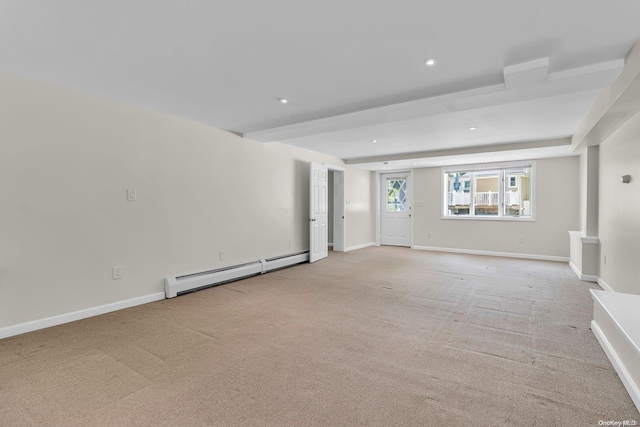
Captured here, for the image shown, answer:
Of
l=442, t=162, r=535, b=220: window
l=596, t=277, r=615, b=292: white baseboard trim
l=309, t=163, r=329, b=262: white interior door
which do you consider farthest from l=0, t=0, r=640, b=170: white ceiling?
l=442, t=162, r=535, b=220: window

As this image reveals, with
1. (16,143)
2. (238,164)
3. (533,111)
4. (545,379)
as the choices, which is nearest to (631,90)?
(533,111)

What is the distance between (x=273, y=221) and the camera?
5.59 metres

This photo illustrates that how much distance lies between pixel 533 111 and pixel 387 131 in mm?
1877

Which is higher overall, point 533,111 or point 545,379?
point 533,111

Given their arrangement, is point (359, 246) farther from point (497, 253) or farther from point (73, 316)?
point (73, 316)

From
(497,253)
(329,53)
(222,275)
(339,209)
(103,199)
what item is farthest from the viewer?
(339,209)

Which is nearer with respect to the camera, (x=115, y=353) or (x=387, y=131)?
(x=115, y=353)

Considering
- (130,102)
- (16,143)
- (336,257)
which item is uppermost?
(130,102)

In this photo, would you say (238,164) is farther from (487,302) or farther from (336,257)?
(487,302)

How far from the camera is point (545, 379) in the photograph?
80.2 inches

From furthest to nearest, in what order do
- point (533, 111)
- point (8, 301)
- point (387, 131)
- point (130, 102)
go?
point (387, 131)
point (533, 111)
point (130, 102)
point (8, 301)

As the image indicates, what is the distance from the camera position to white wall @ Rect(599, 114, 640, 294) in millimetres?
3156

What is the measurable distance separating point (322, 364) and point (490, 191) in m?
6.79

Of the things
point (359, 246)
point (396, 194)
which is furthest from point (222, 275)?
point (396, 194)
